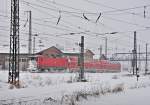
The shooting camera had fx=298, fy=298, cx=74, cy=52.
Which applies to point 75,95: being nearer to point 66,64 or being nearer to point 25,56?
point 66,64

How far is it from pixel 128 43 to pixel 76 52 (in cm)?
1260

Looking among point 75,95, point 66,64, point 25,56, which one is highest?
point 25,56

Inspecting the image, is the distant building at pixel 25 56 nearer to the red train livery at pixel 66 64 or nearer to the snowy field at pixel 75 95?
the red train livery at pixel 66 64

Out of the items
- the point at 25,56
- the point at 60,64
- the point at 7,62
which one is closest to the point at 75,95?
the point at 60,64

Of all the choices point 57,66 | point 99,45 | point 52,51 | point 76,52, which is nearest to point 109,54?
point 99,45

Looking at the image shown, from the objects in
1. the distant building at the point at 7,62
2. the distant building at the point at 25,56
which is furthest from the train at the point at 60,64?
the distant building at the point at 7,62

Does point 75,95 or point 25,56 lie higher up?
point 25,56

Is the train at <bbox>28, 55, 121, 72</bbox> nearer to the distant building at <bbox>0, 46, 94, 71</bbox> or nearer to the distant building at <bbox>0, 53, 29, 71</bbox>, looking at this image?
the distant building at <bbox>0, 46, 94, 71</bbox>

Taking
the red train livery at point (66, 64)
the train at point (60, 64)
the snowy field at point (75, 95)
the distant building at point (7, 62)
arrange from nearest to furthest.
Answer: the snowy field at point (75, 95), the train at point (60, 64), the red train livery at point (66, 64), the distant building at point (7, 62)

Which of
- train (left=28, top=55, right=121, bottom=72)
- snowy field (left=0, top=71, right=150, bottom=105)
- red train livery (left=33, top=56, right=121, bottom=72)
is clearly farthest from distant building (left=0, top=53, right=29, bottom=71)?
snowy field (left=0, top=71, right=150, bottom=105)

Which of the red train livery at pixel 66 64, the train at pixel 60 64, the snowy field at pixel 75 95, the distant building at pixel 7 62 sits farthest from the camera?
the distant building at pixel 7 62

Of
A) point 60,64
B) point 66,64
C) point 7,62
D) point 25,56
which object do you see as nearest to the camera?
point 60,64

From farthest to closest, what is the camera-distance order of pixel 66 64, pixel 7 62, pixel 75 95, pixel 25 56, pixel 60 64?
1. pixel 25 56
2. pixel 7 62
3. pixel 66 64
4. pixel 60 64
5. pixel 75 95

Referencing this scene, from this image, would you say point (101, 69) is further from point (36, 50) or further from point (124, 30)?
point (124, 30)
